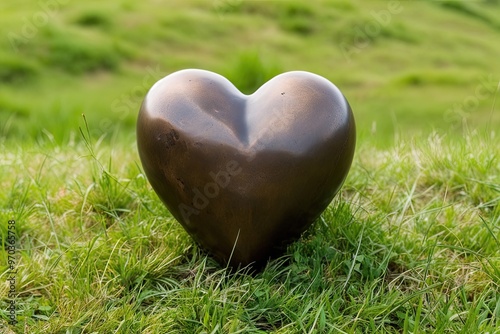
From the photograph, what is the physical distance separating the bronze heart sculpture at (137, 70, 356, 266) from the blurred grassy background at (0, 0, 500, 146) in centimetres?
333

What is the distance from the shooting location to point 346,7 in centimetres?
855

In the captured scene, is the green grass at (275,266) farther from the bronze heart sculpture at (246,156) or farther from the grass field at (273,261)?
the bronze heart sculpture at (246,156)

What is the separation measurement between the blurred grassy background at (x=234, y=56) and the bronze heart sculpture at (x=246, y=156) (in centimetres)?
333

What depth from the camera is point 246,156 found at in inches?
69.9

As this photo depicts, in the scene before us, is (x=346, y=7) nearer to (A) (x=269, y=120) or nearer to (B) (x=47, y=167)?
(B) (x=47, y=167)

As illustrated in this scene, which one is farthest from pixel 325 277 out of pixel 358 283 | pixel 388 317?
pixel 388 317

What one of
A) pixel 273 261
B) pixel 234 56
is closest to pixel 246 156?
pixel 273 261

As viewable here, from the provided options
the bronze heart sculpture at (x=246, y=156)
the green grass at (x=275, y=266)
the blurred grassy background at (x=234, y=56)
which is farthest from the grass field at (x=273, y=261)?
the blurred grassy background at (x=234, y=56)

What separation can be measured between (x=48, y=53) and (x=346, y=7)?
4212mm

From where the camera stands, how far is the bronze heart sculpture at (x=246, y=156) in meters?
1.78

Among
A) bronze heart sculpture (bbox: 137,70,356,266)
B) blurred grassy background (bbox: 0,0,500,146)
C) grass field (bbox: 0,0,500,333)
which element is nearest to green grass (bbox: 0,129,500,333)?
grass field (bbox: 0,0,500,333)

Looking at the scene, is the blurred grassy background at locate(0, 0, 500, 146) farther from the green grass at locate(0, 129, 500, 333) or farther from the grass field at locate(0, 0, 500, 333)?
the green grass at locate(0, 129, 500, 333)

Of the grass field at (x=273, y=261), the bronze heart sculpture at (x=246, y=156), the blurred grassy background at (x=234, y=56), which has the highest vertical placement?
the bronze heart sculpture at (x=246, y=156)

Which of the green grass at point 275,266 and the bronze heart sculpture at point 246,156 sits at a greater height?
the bronze heart sculpture at point 246,156
